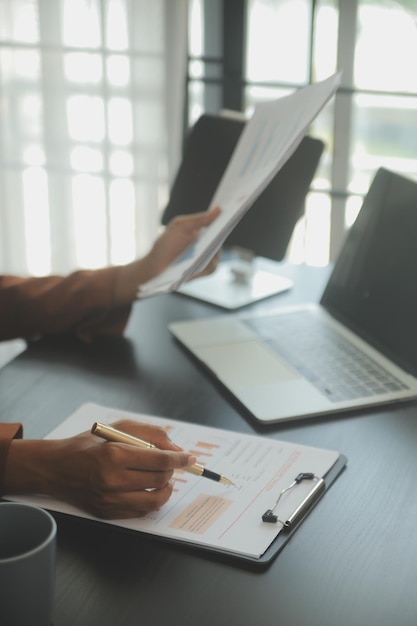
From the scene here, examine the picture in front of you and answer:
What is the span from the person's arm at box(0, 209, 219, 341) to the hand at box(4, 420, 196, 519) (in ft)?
1.58

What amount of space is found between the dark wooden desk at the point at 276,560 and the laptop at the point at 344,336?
0.04 metres

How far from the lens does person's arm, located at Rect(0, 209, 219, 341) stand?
4.64 ft

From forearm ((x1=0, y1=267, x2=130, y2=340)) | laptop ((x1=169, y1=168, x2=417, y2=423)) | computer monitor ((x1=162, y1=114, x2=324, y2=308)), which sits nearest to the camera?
laptop ((x1=169, y1=168, x2=417, y2=423))

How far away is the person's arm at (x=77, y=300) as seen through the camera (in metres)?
1.42

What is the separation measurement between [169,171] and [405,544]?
226cm

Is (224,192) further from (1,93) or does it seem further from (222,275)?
(1,93)

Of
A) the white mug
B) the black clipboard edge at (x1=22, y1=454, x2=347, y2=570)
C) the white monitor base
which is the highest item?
the white mug

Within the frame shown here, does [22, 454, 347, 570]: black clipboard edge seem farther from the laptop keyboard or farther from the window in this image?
the window

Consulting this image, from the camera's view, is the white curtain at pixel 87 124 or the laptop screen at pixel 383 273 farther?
the white curtain at pixel 87 124

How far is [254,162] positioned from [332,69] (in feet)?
5.19

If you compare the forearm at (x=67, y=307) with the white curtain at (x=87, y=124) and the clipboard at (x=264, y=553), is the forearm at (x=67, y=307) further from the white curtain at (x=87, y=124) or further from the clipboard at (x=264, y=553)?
the white curtain at (x=87, y=124)

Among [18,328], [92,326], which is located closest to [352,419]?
[92,326]

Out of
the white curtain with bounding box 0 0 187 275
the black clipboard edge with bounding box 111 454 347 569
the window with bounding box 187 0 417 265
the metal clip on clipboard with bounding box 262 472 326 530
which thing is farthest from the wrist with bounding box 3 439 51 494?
the white curtain with bounding box 0 0 187 275

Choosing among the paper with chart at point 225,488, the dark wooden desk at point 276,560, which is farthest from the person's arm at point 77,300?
the paper with chart at point 225,488
